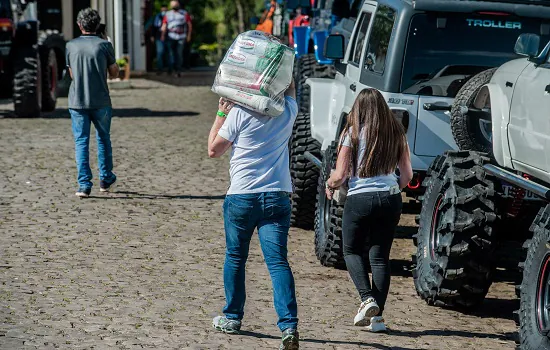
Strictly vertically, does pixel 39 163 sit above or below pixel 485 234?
below

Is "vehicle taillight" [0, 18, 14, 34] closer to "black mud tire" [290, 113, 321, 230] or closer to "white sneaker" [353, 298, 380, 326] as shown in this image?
"black mud tire" [290, 113, 321, 230]

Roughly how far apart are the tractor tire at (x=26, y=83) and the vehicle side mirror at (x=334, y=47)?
10.2 metres

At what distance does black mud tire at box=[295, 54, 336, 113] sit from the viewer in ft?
44.1

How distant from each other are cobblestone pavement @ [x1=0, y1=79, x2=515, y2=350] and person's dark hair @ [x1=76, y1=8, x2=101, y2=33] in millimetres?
1667

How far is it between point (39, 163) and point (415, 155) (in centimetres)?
660

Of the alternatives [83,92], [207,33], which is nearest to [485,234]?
[83,92]

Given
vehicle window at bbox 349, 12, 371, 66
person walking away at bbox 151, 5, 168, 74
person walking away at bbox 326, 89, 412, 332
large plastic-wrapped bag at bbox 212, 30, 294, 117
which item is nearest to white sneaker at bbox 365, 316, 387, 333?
person walking away at bbox 326, 89, 412, 332

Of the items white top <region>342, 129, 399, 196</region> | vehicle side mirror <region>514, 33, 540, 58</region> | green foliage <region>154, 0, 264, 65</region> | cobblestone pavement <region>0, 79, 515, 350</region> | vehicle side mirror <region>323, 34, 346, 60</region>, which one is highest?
vehicle side mirror <region>514, 33, 540, 58</region>

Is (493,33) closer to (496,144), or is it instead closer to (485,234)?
(496,144)

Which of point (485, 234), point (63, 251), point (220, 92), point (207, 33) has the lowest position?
point (207, 33)

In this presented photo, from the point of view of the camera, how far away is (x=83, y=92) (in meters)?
12.0

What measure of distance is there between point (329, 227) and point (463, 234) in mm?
1615

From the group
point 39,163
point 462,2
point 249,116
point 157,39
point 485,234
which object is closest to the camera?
point 249,116

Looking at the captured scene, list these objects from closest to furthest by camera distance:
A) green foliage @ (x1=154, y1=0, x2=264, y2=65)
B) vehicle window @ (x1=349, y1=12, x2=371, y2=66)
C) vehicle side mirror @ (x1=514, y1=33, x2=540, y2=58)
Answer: vehicle side mirror @ (x1=514, y1=33, x2=540, y2=58), vehicle window @ (x1=349, y1=12, x2=371, y2=66), green foliage @ (x1=154, y1=0, x2=264, y2=65)
